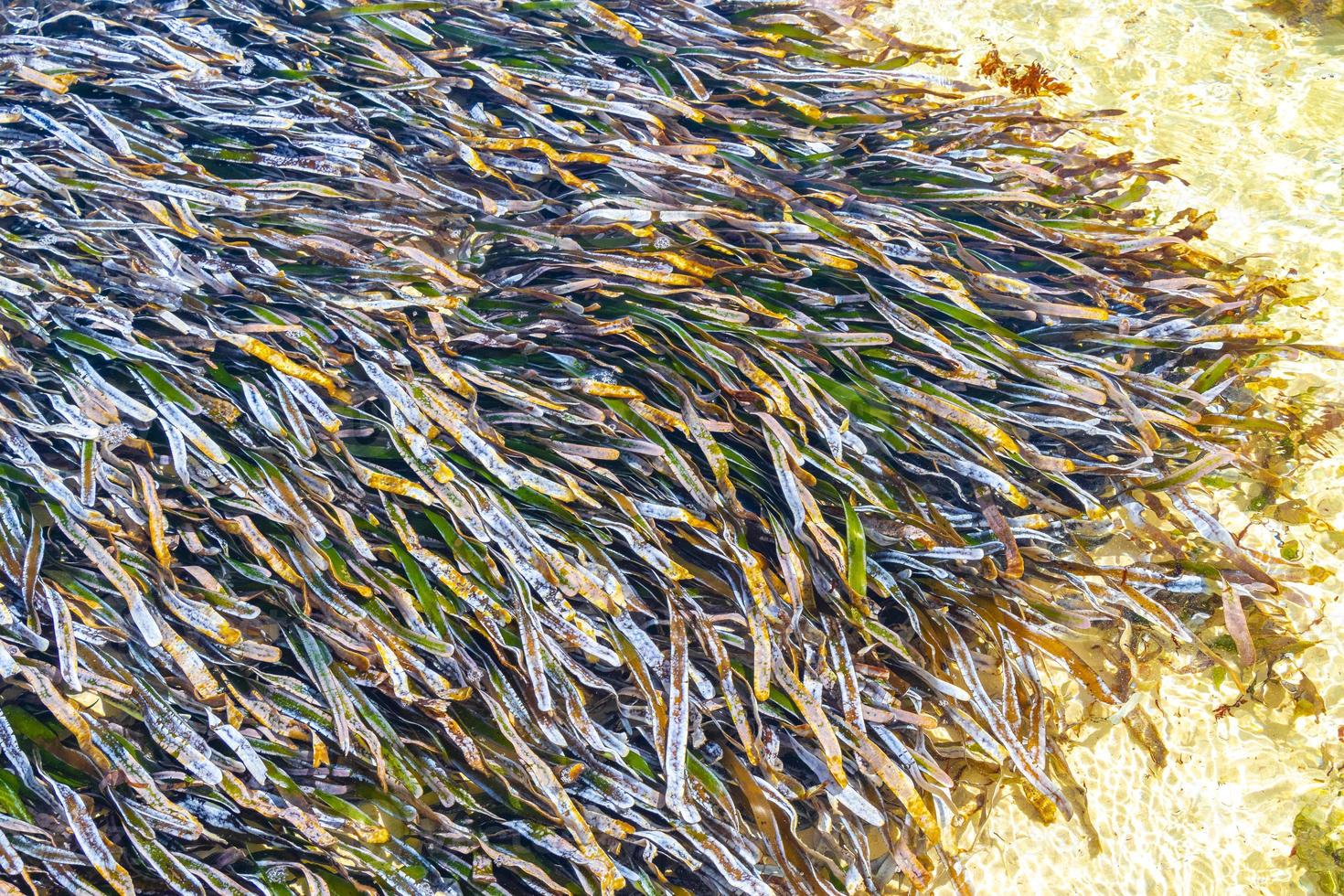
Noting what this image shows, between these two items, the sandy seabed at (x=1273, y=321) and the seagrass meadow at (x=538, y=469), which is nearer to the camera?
the seagrass meadow at (x=538, y=469)

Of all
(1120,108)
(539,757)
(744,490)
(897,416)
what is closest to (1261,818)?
(897,416)

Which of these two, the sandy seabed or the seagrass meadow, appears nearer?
the seagrass meadow

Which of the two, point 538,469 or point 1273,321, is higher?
point 1273,321

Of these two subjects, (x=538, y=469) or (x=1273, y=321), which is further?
(x=1273, y=321)
